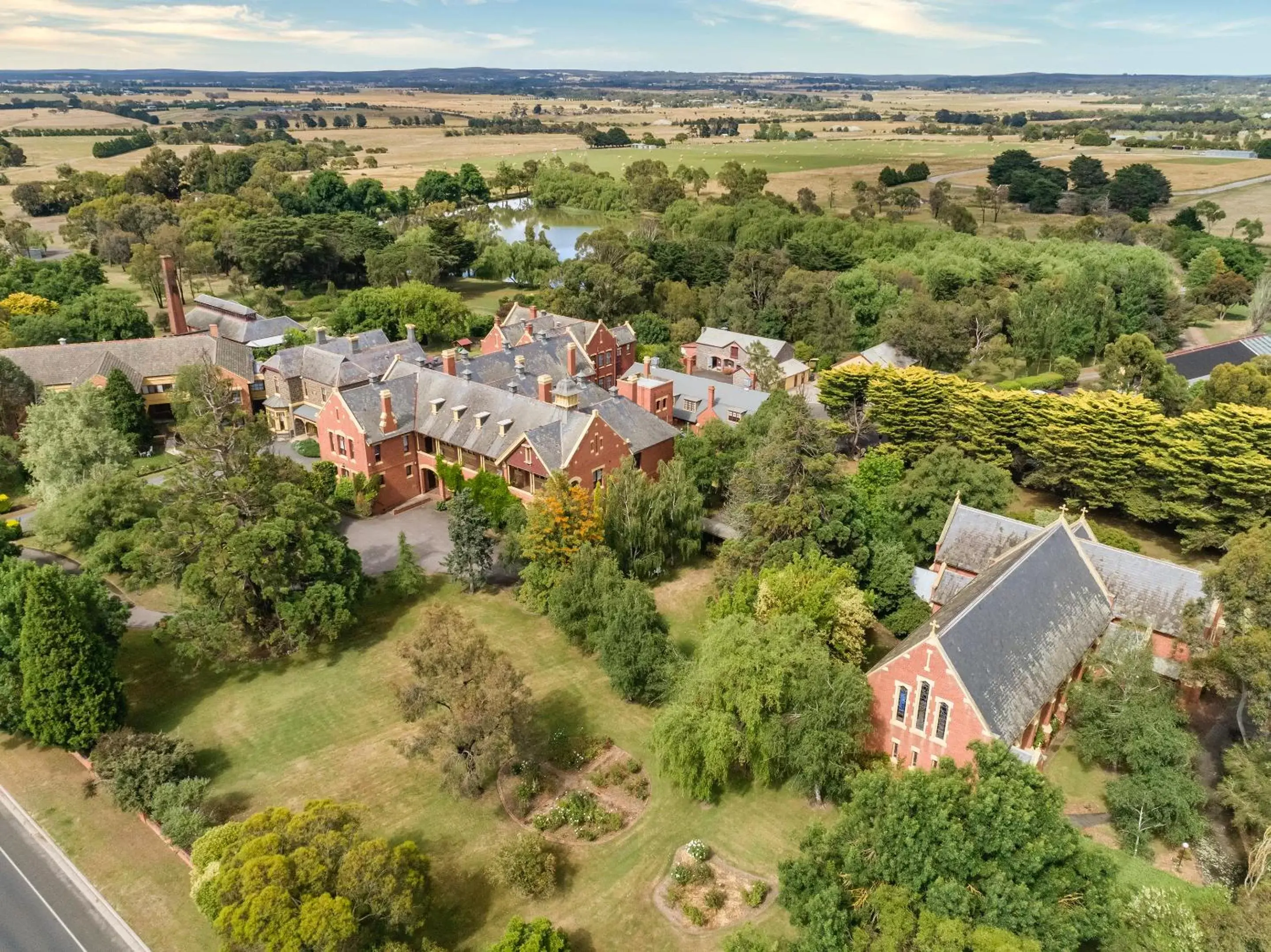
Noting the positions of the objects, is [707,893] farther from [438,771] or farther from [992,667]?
[992,667]

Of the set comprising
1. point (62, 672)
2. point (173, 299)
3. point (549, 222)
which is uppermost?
point (173, 299)

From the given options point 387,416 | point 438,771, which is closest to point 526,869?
point 438,771

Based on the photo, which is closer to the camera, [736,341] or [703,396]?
[703,396]

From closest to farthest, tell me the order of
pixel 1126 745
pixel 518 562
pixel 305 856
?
pixel 305 856, pixel 1126 745, pixel 518 562

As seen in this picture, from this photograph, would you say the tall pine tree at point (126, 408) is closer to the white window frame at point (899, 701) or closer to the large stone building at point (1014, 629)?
the large stone building at point (1014, 629)

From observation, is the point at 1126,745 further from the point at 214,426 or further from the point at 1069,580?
the point at 214,426

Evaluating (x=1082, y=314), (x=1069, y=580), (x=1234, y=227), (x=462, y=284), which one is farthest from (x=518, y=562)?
(x=1234, y=227)

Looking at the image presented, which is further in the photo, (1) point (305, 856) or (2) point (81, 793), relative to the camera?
(2) point (81, 793)

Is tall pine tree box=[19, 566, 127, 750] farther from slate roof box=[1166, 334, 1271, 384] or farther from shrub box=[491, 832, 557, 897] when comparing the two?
slate roof box=[1166, 334, 1271, 384]
